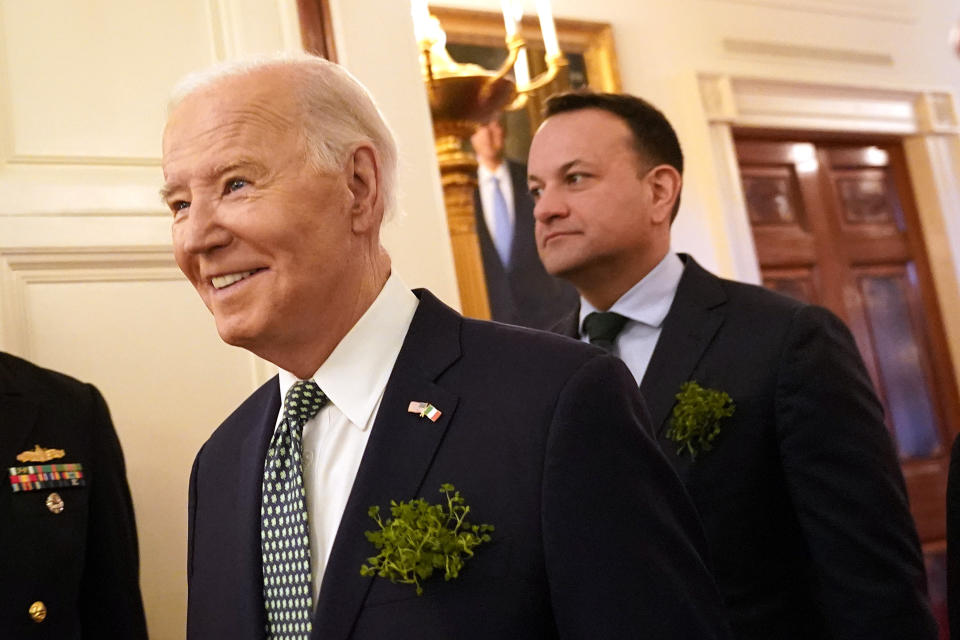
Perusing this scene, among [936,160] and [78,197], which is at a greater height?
[936,160]

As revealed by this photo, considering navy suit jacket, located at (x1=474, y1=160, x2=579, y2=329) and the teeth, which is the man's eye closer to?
the teeth

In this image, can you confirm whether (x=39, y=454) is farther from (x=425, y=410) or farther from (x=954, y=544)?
(x=954, y=544)

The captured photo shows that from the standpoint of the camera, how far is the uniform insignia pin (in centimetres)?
209

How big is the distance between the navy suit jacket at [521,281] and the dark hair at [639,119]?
183 centimetres

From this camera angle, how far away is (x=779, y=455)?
2.13m

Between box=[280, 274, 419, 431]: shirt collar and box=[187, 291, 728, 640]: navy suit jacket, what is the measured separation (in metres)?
0.04

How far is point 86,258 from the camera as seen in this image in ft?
7.73

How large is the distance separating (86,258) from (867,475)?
164 centimetres

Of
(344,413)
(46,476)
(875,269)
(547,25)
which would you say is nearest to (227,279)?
(344,413)

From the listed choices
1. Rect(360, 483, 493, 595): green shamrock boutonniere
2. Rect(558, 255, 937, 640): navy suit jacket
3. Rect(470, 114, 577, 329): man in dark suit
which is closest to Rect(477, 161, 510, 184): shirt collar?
Rect(470, 114, 577, 329): man in dark suit

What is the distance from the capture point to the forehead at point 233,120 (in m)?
1.51

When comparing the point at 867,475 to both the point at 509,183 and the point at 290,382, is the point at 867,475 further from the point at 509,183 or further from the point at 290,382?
the point at 509,183

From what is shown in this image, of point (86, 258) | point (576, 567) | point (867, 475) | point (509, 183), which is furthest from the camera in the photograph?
point (509, 183)

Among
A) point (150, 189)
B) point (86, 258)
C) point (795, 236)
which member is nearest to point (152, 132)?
point (150, 189)
